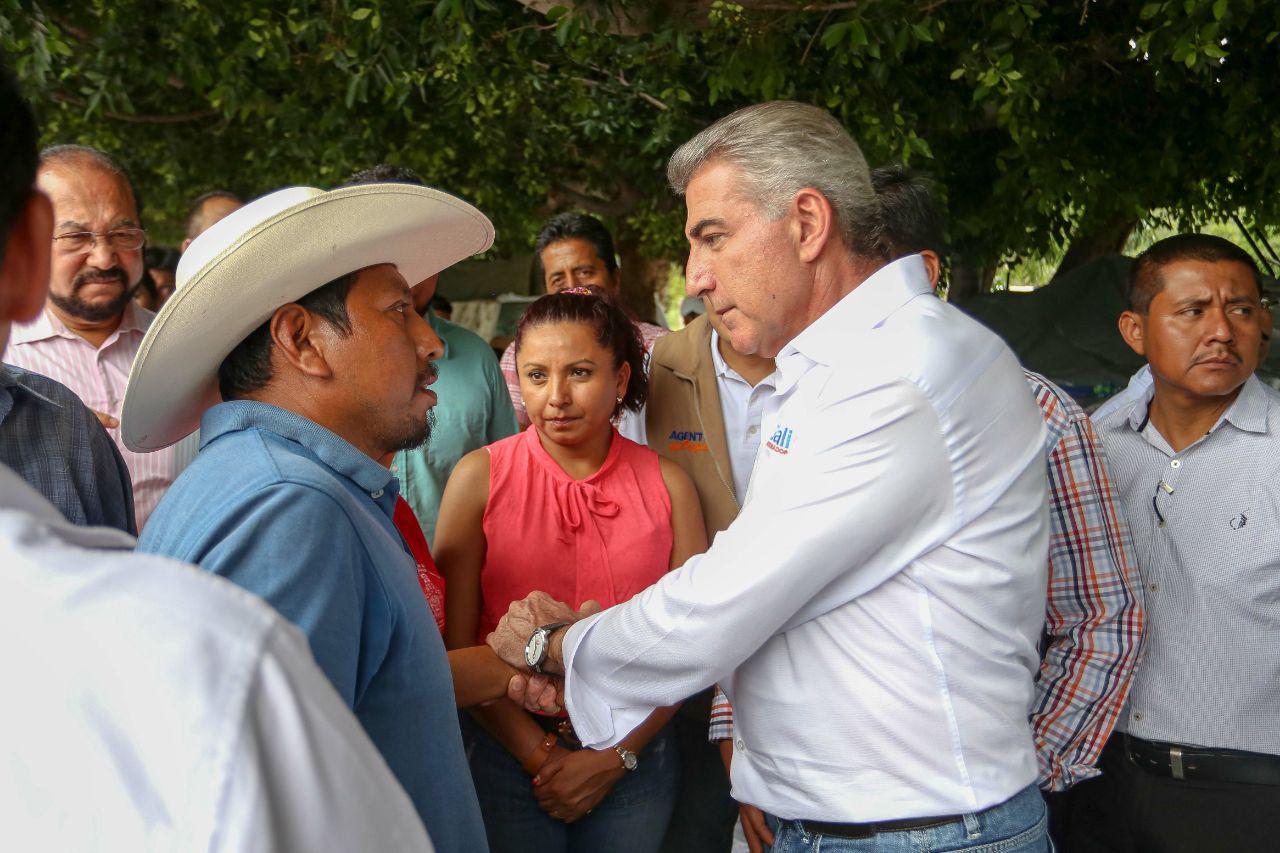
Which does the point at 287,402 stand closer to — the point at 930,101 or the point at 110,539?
the point at 110,539

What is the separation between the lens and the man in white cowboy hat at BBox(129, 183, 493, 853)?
151 centimetres

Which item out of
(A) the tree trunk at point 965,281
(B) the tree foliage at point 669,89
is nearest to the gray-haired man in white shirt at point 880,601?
(B) the tree foliage at point 669,89

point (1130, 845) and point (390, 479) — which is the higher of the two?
point (390, 479)

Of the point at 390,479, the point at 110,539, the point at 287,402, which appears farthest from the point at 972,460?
the point at 110,539

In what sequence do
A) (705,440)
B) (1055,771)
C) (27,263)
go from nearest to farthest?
(27,263)
(1055,771)
(705,440)

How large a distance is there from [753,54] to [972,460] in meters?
3.96

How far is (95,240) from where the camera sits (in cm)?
345

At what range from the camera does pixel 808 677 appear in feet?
6.40

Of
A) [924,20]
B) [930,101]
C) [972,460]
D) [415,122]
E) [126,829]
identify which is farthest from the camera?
[415,122]

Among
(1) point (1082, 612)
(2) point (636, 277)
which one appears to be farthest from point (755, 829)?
(2) point (636, 277)

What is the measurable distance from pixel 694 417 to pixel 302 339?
1726 millimetres

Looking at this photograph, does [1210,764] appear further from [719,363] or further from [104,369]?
[104,369]

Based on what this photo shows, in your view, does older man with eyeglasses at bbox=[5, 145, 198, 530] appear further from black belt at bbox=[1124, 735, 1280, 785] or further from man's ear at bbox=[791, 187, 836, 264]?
black belt at bbox=[1124, 735, 1280, 785]

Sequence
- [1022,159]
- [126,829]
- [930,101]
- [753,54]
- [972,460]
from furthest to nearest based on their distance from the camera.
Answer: [1022,159] < [930,101] < [753,54] < [972,460] < [126,829]
